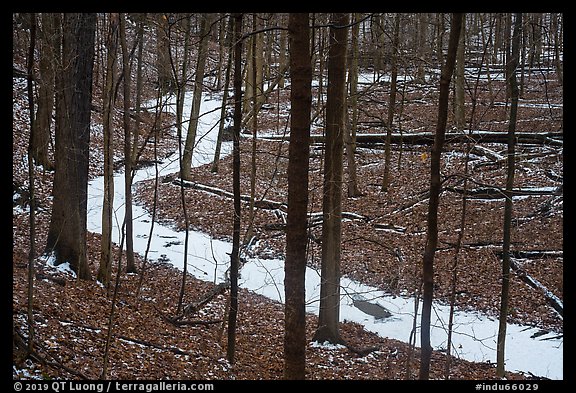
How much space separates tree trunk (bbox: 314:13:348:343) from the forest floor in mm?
450

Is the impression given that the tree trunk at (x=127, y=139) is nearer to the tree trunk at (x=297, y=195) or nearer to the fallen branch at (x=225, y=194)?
the tree trunk at (x=297, y=195)

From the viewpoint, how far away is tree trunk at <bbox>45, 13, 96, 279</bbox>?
10.2 meters

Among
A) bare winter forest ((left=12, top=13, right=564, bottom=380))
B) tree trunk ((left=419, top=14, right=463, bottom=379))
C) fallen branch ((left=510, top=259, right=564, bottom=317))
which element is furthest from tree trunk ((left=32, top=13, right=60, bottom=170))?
fallen branch ((left=510, top=259, right=564, bottom=317))

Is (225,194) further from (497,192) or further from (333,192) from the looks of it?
(497,192)

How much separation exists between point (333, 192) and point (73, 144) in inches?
222

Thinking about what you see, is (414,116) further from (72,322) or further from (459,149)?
(72,322)

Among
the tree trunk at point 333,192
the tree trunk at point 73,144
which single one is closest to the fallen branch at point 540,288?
the tree trunk at point 333,192

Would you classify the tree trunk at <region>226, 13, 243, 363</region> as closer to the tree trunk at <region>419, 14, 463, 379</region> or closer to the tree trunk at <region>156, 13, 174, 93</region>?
the tree trunk at <region>156, 13, 174, 93</region>

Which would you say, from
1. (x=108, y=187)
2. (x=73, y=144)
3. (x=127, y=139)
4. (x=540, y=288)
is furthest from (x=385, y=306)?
(x=73, y=144)

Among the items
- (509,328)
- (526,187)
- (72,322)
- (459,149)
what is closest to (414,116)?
(459,149)

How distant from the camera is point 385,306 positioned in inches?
512

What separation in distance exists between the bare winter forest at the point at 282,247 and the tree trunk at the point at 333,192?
4cm

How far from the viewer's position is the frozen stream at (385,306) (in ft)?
34.5
